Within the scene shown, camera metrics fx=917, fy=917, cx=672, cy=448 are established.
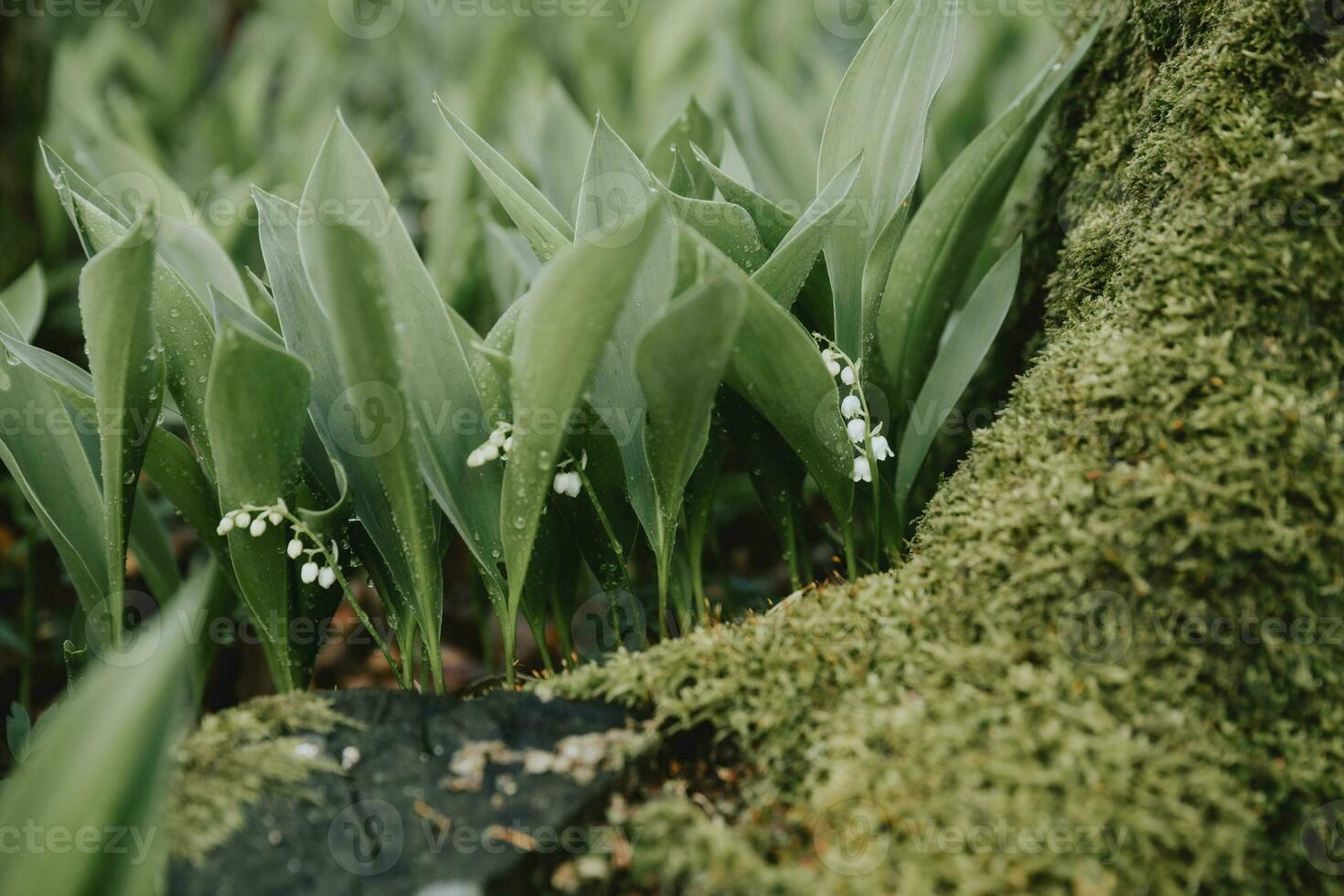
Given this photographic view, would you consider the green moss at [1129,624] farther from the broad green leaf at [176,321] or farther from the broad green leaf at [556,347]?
the broad green leaf at [176,321]

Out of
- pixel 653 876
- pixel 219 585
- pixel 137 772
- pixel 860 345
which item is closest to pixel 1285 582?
pixel 860 345

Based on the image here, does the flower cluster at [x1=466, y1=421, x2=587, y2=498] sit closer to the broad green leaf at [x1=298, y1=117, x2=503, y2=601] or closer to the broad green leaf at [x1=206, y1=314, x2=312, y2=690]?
the broad green leaf at [x1=298, y1=117, x2=503, y2=601]

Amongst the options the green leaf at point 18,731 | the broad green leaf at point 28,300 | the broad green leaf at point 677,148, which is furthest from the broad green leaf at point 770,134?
the green leaf at point 18,731

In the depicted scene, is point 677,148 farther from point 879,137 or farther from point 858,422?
point 858,422

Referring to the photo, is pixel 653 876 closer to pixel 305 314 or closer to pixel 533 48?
pixel 305 314

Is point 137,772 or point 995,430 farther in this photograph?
point 995,430
